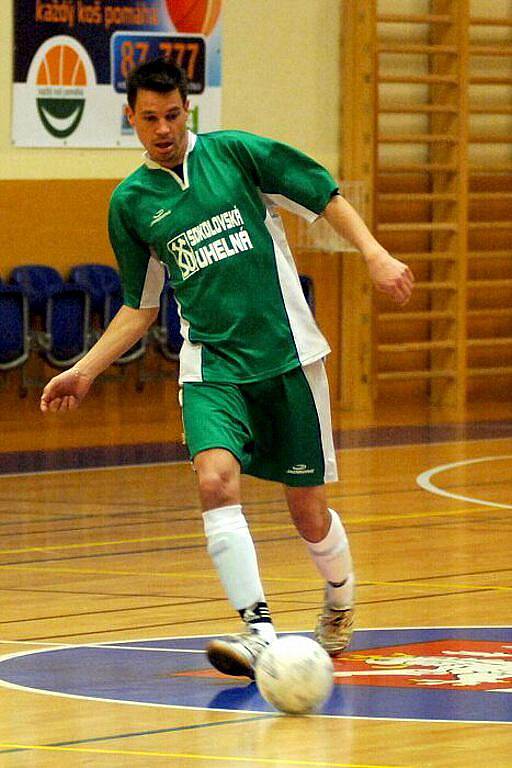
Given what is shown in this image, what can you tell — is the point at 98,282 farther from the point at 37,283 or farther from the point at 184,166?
the point at 184,166

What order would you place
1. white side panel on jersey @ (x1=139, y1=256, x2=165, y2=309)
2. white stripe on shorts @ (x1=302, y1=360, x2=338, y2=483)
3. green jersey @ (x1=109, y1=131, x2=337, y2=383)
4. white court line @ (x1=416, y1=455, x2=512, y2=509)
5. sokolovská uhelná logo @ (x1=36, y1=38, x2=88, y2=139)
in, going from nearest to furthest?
green jersey @ (x1=109, y1=131, x2=337, y2=383), white stripe on shorts @ (x1=302, y1=360, x2=338, y2=483), white side panel on jersey @ (x1=139, y1=256, x2=165, y2=309), white court line @ (x1=416, y1=455, x2=512, y2=509), sokolovská uhelná logo @ (x1=36, y1=38, x2=88, y2=139)

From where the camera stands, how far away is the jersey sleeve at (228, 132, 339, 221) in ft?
14.9

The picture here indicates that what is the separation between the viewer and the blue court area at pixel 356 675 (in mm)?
4129

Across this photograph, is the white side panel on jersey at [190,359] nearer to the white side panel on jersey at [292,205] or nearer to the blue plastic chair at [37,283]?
the white side panel on jersey at [292,205]

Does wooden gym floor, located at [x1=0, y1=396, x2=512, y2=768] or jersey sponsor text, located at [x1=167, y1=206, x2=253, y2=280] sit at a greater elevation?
jersey sponsor text, located at [x1=167, y1=206, x2=253, y2=280]

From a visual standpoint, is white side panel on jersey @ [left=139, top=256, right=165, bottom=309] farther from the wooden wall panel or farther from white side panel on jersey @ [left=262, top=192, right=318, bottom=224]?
the wooden wall panel

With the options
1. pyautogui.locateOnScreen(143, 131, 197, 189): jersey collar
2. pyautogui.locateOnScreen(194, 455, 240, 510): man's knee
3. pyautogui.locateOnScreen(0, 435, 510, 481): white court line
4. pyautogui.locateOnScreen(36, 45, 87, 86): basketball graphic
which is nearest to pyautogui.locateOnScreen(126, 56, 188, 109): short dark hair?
pyautogui.locateOnScreen(143, 131, 197, 189): jersey collar

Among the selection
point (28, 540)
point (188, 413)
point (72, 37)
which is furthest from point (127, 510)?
point (72, 37)

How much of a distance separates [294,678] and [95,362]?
1.12 meters

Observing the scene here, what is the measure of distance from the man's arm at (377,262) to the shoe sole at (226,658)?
908mm

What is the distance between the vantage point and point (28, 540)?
7.34m

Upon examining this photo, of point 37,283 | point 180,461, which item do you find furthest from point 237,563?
point 37,283

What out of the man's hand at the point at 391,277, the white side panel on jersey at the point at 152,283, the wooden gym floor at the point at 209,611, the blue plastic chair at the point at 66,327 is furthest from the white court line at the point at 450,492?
the man's hand at the point at 391,277

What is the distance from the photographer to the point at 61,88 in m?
12.0
